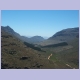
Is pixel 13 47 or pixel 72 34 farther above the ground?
pixel 72 34

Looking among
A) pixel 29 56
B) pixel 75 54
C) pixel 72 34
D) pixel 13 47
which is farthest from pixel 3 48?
pixel 72 34

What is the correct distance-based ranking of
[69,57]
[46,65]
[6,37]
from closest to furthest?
1. [46,65]
2. [6,37]
3. [69,57]

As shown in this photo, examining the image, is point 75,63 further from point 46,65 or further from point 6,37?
point 6,37

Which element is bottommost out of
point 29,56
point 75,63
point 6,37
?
point 75,63

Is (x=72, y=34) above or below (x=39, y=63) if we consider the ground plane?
above

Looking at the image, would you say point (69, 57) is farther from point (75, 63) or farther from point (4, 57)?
point (4, 57)

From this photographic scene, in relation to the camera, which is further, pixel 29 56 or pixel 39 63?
pixel 29 56

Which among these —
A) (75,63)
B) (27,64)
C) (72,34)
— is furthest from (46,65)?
(72,34)

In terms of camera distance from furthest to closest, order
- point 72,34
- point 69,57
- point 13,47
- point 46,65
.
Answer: point 72,34 → point 69,57 → point 13,47 → point 46,65

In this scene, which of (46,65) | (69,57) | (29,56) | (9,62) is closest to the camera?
(9,62)
